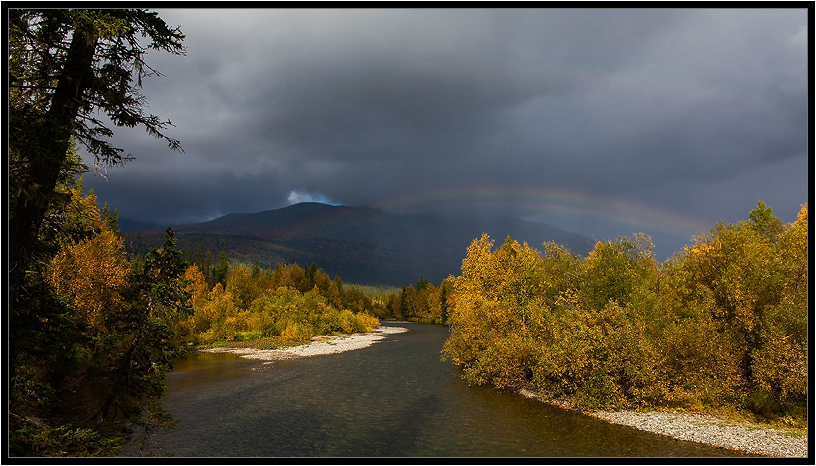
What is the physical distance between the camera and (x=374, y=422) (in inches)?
952

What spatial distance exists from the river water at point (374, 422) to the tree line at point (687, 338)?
3.11m

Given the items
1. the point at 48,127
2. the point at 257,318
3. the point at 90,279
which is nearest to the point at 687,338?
the point at 48,127

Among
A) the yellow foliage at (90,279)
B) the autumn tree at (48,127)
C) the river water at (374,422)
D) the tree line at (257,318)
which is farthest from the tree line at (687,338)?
the tree line at (257,318)

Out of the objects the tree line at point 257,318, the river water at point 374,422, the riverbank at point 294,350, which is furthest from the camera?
the tree line at point 257,318

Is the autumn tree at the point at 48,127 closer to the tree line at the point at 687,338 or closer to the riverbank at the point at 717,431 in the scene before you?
the riverbank at the point at 717,431

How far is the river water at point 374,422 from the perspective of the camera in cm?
1934

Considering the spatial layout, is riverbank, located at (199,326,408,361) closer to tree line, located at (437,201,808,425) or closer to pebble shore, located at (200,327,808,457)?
tree line, located at (437,201,808,425)

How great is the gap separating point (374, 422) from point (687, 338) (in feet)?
64.7

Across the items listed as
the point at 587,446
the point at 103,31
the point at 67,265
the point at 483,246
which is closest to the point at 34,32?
the point at 103,31

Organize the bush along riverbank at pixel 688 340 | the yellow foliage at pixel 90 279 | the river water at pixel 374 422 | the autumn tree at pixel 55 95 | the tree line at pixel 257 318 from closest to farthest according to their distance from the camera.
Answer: the autumn tree at pixel 55 95 < the river water at pixel 374 422 < the bush along riverbank at pixel 688 340 < the yellow foliage at pixel 90 279 < the tree line at pixel 257 318

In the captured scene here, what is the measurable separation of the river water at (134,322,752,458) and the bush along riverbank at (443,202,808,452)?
2.94 m

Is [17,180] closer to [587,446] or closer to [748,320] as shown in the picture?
[587,446]

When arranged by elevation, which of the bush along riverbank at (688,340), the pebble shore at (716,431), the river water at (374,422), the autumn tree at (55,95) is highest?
the autumn tree at (55,95)

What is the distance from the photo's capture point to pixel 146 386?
550 inches
